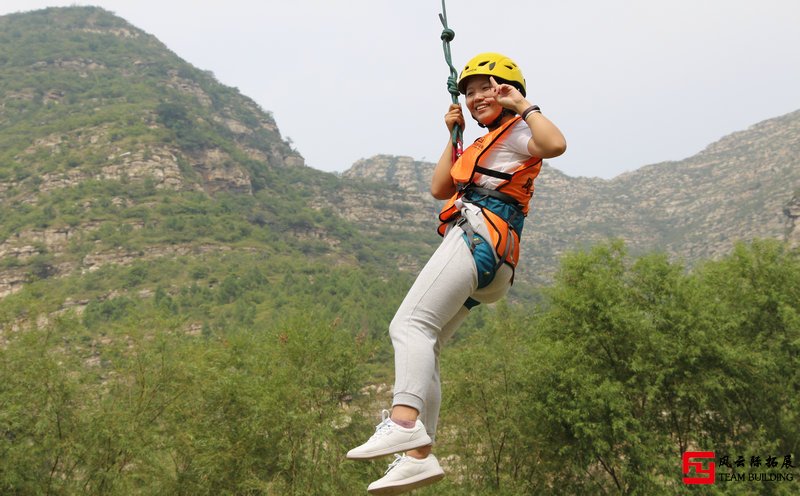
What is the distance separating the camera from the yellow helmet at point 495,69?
2.57 meters

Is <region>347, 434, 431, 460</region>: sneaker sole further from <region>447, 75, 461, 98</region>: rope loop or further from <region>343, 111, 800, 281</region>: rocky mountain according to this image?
<region>343, 111, 800, 281</region>: rocky mountain

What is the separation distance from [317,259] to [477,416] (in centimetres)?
7531

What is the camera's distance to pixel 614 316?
18.0 m

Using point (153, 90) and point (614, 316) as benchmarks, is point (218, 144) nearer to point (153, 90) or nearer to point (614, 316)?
point (153, 90)

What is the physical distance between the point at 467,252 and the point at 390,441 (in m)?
0.76

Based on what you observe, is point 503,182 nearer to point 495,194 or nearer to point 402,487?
point 495,194

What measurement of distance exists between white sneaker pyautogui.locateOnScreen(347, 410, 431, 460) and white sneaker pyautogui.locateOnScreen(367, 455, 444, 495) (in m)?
0.11

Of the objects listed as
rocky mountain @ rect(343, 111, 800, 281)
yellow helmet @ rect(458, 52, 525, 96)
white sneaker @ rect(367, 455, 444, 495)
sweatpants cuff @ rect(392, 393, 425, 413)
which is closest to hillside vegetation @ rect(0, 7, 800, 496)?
white sneaker @ rect(367, 455, 444, 495)

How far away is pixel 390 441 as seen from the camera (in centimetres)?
207

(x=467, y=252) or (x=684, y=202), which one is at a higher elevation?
(x=467, y=252)

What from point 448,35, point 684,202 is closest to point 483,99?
point 448,35

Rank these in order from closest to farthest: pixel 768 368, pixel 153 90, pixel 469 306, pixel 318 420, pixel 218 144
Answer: pixel 469 306 < pixel 318 420 < pixel 768 368 < pixel 218 144 < pixel 153 90

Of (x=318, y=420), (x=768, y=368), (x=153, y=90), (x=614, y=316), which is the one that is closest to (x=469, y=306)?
(x=318, y=420)

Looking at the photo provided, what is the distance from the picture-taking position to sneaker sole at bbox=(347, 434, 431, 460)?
80.7 inches
